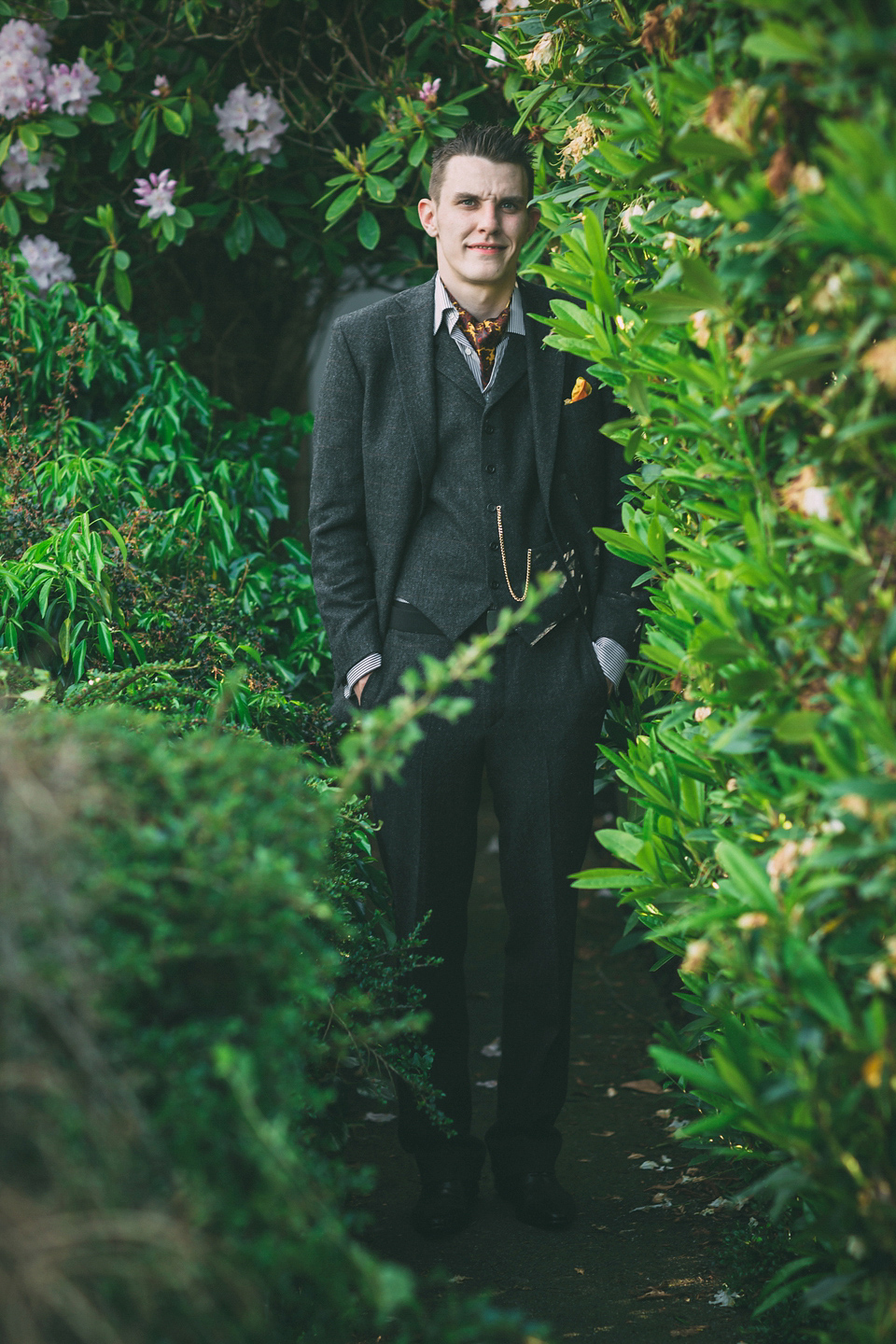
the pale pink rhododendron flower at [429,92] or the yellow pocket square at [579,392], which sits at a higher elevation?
the pale pink rhododendron flower at [429,92]

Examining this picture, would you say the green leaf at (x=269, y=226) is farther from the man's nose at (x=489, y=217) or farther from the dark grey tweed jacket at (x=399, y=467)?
the man's nose at (x=489, y=217)

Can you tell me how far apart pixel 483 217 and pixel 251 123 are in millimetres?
1680

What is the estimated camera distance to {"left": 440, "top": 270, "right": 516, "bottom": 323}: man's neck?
8.78 ft

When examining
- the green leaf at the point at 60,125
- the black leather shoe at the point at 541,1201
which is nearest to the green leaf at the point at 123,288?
the green leaf at the point at 60,125

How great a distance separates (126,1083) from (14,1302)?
0.71 feet

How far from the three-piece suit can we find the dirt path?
18 cm

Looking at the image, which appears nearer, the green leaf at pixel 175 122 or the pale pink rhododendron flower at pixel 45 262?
the green leaf at pixel 175 122

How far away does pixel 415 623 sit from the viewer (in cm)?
265

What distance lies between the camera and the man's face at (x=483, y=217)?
2586mm

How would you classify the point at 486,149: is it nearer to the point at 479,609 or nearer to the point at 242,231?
the point at 479,609

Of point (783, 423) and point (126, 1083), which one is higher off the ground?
point (783, 423)

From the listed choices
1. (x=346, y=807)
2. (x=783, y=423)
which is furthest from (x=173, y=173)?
(x=783, y=423)

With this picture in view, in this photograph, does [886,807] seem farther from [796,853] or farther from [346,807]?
[346,807]

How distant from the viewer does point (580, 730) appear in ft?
8.72
